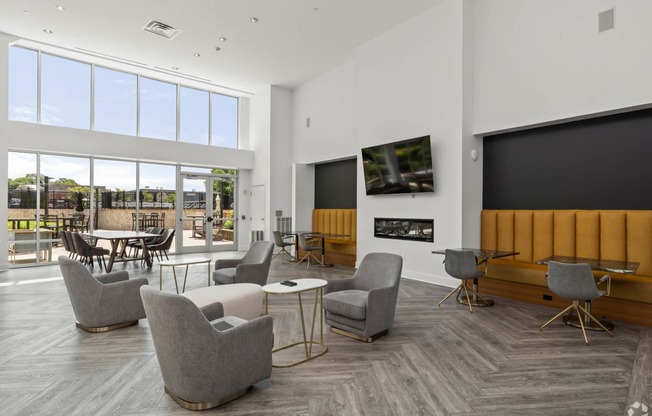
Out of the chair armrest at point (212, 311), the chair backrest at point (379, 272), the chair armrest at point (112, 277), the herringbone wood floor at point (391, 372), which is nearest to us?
the herringbone wood floor at point (391, 372)

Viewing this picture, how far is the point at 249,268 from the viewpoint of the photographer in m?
5.43

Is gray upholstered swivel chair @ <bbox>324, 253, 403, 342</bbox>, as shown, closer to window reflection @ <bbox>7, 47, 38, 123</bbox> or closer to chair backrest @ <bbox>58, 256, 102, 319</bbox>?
chair backrest @ <bbox>58, 256, 102, 319</bbox>

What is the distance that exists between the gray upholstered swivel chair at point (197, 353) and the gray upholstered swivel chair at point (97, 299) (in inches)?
72.1

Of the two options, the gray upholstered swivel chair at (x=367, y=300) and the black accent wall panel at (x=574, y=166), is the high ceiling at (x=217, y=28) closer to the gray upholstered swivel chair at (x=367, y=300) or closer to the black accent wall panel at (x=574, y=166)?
the black accent wall panel at (x=574, y=166)

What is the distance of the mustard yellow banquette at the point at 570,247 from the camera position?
455cm


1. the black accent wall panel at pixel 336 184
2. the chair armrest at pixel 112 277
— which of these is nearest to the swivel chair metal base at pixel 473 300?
the chair armrest at pixel 112 277

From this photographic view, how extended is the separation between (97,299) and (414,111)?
6.17 metres

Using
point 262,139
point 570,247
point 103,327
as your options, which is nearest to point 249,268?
point 103,327

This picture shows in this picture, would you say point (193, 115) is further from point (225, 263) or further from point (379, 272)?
point (379, 272)

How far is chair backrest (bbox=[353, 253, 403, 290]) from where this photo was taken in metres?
4.26

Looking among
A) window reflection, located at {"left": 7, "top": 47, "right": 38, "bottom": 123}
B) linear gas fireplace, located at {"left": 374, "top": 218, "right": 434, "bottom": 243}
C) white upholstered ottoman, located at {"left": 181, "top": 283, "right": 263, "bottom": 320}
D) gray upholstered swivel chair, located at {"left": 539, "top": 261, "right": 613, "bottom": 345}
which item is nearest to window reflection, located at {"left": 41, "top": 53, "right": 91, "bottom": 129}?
window reflection, located at {"left": 7, "top": 47, "right": 38, "bottom": 123}

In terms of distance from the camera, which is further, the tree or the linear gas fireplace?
the tree

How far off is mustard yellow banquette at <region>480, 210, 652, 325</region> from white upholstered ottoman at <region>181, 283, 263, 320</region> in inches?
153

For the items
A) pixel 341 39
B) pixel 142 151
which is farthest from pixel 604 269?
pixel 142 151
